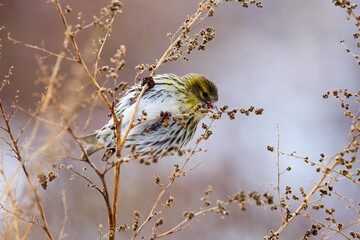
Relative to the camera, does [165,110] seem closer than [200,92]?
Yes

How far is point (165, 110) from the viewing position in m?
2.20

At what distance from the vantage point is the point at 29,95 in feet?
11.1

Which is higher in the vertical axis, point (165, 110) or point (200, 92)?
point (200, 92)

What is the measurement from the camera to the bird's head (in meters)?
2.39

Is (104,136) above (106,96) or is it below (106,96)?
above

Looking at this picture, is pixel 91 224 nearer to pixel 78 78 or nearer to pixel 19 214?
pixel 19 214

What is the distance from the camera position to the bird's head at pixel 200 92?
239 cm

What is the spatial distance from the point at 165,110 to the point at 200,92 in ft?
0.99

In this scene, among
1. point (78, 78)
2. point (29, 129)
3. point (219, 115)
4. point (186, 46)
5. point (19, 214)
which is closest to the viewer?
point (78, 78)

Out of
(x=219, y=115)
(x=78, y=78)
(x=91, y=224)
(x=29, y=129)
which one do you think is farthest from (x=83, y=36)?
(x=78, y=78)

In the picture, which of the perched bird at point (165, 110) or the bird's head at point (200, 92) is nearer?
the perched bird at point (165, 110)

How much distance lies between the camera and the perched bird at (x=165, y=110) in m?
2.26

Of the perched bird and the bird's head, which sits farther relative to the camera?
the bird's head

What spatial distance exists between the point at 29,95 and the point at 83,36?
0.65 m
